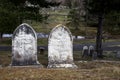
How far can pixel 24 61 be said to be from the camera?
13.8m

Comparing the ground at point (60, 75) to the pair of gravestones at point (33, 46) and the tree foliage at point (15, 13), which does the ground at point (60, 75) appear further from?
the tree foliage at point (15, 13)

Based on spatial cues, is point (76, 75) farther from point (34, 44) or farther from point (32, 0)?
point (32, 0)

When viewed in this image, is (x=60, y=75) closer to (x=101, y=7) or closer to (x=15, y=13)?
(x=101, y=7)

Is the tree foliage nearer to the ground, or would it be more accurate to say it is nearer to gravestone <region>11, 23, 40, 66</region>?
gravestone <region>11, 23, 40, 66</region>

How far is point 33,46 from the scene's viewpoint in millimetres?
13828

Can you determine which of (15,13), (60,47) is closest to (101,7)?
(60,47)

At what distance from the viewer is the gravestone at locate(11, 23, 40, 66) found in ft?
45.1

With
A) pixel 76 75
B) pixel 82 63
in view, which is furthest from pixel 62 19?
pixel 76 75

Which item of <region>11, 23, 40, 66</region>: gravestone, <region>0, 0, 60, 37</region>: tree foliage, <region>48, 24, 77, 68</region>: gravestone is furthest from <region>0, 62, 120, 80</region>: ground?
<region>0, 0, 60, 37</region>: tree foliage

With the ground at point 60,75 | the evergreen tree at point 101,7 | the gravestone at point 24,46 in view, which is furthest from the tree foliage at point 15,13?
the ground at point 60,75

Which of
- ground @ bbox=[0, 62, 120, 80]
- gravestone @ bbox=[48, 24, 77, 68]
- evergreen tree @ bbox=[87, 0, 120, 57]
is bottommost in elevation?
ground @ bbox=[0, 62, 120, 80]

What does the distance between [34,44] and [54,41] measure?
79cm

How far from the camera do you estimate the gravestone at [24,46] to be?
1374 centimetres

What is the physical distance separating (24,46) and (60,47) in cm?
140
